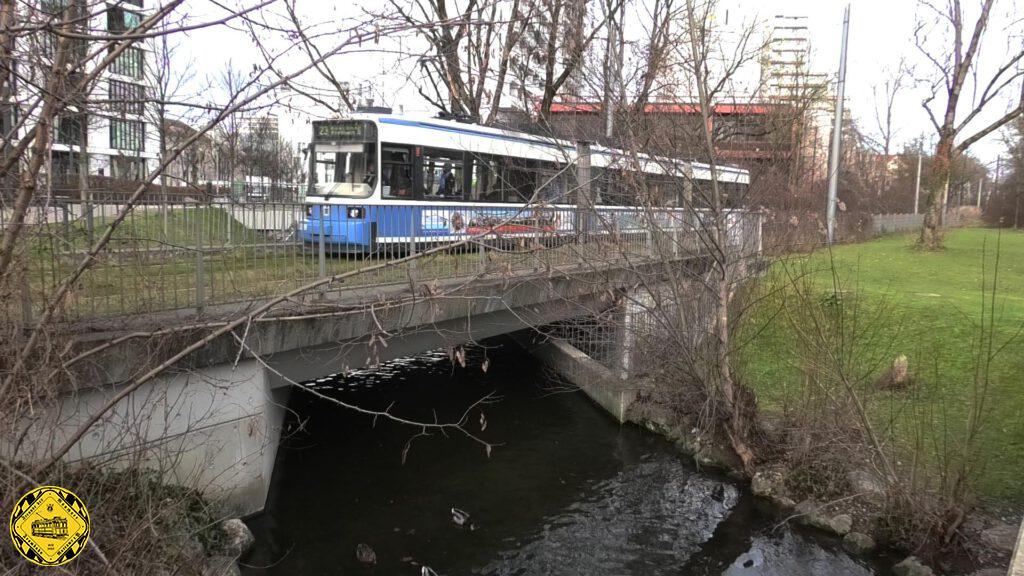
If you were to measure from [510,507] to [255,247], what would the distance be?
15.8ft

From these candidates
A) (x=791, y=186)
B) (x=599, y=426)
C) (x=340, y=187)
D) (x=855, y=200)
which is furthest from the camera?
(x=855, y=200)

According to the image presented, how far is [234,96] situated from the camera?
443 cm

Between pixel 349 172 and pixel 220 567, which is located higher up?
pixel 349 172

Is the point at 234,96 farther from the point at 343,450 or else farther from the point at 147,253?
the point at 343,450

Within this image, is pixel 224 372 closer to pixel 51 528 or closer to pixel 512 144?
pixel 51 528

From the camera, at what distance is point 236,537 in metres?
Result: 7.25

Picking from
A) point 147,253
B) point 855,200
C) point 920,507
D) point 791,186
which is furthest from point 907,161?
point 147,253

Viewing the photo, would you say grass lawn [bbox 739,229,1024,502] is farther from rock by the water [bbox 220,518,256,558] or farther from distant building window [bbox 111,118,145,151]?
distant building window [bbox 111,118,145,151]

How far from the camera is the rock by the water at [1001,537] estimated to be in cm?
691

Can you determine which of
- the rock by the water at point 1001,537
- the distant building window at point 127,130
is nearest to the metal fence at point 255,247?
the distant building window at point 127,130

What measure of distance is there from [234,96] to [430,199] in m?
9.77

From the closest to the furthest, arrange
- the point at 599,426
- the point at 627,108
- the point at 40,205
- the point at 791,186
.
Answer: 1. the point at 40,205
2. the point at 627,108
3. the point at 791,186
4. the point at 599,426

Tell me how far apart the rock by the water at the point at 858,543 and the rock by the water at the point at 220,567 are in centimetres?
694

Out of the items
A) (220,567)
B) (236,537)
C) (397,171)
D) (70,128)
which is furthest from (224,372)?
(397,171)
